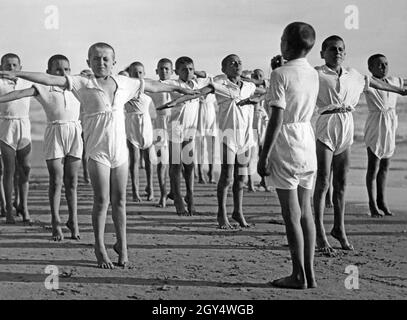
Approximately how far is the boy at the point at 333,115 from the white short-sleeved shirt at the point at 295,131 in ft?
4.80

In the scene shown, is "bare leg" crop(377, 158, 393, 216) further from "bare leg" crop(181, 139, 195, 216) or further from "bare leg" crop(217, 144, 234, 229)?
"bare leg" crop(181, 139, 195, 216)

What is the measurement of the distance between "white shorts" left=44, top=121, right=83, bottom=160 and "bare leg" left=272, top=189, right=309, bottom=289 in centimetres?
315

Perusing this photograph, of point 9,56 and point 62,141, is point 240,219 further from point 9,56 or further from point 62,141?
point 9,56

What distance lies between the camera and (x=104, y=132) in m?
6.57

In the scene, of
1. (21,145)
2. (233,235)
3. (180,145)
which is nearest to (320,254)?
(233,235)

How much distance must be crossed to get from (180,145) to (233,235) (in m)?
2.21

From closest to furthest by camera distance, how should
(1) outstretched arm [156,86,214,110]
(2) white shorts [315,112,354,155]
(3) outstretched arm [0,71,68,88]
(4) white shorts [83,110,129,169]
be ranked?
(3) outstretched arm [0,71,68,88] → (4) white shorts [83,110,129,169] → (1) outstretched arm [156,86,214,110] → (2) white shorts [315,112,354,155]

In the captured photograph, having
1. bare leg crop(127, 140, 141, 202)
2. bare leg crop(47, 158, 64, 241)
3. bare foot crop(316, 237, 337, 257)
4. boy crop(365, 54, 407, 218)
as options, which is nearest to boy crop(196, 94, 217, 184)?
bare leg crop(127, 140, 141, 202)

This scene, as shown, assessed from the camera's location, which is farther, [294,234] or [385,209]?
[385,209]

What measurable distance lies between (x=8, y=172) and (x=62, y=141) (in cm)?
178

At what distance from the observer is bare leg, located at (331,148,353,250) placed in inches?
300

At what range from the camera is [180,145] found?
1034 cm

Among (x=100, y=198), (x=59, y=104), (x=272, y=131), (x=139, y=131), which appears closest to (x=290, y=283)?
(x=272, y=131)

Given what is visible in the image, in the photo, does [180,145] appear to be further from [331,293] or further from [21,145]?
[331,293]
